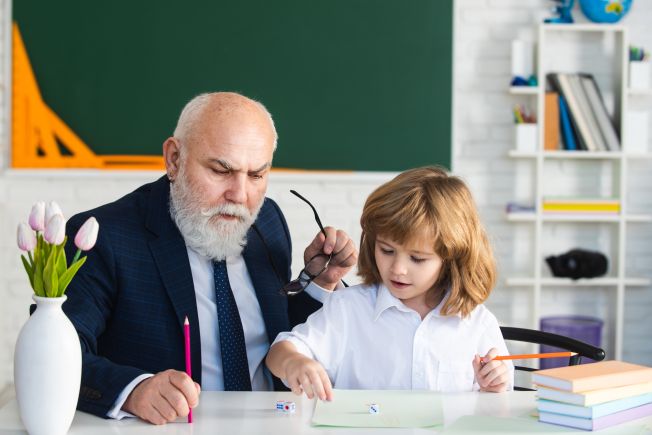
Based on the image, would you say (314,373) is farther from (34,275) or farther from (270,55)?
(270,55)

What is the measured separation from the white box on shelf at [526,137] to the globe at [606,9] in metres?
0.59

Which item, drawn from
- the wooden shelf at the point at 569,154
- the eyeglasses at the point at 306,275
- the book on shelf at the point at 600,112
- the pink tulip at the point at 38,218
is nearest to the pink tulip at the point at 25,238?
the pink tulip at the point at 38,218

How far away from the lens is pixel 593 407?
1572mm

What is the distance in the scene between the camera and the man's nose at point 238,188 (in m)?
2.17

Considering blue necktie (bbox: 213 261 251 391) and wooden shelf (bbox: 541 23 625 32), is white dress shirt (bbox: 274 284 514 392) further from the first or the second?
wooden shelf (bbox: 541 23 625 32)

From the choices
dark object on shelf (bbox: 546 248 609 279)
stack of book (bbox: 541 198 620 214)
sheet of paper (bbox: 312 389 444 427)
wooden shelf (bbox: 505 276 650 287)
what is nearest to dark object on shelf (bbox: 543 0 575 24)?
stack of book (bbox: 541 198 620 214)

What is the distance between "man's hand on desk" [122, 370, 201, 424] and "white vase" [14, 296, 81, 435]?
146 mm

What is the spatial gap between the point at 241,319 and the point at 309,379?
612 mm

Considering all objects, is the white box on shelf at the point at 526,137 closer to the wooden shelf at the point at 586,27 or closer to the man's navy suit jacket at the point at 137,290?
the wooden shelf at the point at 586,27

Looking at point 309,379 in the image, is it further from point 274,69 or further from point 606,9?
point 606,9

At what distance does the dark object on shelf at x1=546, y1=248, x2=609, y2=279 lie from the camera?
4340mm

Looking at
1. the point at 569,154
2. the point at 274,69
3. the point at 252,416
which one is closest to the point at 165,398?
the point at 252,416

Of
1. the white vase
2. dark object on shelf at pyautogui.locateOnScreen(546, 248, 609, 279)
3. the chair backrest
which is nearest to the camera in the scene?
the white vase

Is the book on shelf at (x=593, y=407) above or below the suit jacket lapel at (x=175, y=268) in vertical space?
below
